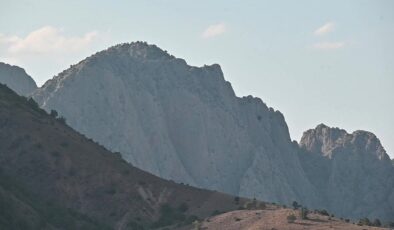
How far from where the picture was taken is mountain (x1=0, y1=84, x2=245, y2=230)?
133 m

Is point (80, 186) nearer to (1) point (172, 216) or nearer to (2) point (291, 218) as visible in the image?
(1) point (172, 216)

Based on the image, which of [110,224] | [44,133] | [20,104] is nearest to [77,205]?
[110,224]

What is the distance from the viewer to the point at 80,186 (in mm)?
141375

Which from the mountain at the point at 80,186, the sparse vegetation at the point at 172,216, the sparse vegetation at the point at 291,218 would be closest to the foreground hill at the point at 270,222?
the sparse vegetation at the point at 291,218

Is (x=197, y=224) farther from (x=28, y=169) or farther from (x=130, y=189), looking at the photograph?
(x=28, y=169)

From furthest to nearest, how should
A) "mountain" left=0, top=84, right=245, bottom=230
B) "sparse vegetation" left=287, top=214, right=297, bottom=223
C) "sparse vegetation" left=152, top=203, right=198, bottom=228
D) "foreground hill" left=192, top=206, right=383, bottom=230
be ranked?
1. "mountain" left=0, top=84, right=245, bottom=230
2. "sparse vegetation" left=152, top=203, right=198, bottom=228
3. "sparse vegetation" left=287, top=214, right=297, bottom=223
4. "foreground hill" left=192, top=206, right=383, bottom=230

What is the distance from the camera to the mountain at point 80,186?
13262 centimetres

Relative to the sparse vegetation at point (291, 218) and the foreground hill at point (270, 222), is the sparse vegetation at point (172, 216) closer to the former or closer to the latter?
the foreground hill at point (270, 222)

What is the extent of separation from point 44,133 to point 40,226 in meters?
32.6

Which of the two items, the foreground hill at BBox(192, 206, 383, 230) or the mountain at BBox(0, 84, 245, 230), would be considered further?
the mountain at BBox(0, 84, 245, 230)

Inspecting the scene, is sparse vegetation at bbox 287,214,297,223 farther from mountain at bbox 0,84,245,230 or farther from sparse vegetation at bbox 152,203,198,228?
mountain at bbox 0,84,245,230

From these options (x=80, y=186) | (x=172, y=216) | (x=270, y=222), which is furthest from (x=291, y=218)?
(x=80, y=186)

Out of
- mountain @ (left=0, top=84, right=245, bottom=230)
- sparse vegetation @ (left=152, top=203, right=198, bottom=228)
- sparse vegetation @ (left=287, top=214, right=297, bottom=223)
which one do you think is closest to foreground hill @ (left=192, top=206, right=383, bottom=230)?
sparse vegetation @ (left=287, top=214, right=297, bottom=223)

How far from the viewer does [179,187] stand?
147250 millimetres
